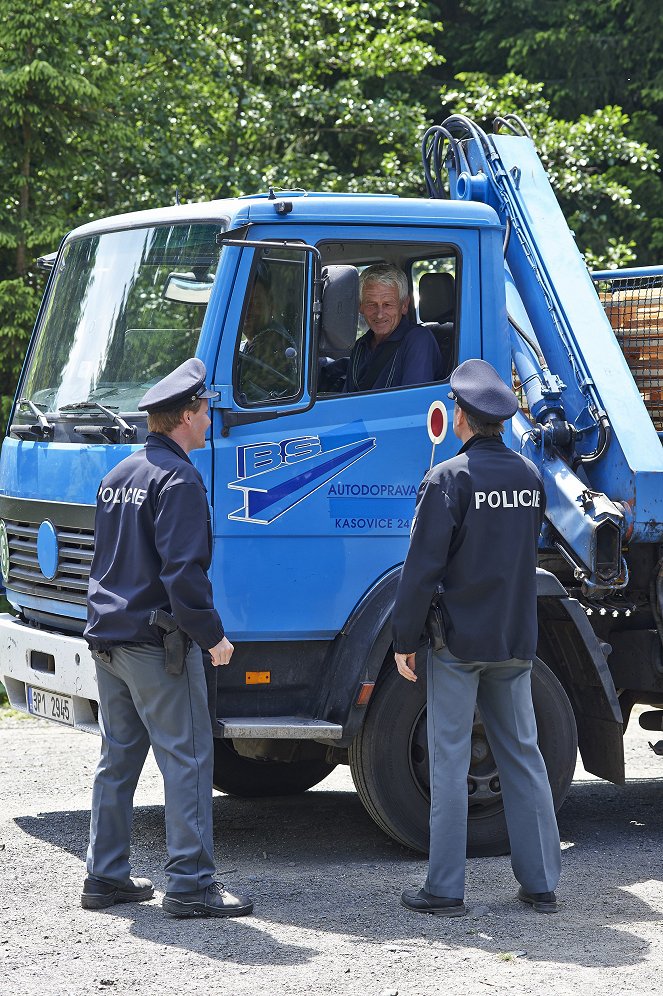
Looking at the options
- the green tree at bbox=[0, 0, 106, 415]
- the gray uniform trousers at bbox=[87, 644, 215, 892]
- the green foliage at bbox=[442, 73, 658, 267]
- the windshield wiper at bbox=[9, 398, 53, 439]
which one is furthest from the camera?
the green foliage at bbox=[442, 73, 658, 267]

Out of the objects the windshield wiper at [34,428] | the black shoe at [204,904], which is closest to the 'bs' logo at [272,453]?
the windshield wiper at [34,428]

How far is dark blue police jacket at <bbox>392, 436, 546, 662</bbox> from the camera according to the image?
486 cm

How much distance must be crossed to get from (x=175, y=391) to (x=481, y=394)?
3.58ft

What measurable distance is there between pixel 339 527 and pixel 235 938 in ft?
5.37

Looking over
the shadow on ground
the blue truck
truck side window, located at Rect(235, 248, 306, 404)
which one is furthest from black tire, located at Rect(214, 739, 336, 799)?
truck side window, located at Rect(235, 248, 306, 404)

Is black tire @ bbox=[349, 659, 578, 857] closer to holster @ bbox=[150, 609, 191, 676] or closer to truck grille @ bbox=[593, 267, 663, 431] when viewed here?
holster @ bbox=[150, 609, 191, 676]

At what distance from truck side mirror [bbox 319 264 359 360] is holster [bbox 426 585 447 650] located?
1.07 m

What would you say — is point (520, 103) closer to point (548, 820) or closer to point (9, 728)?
point (9, 728)

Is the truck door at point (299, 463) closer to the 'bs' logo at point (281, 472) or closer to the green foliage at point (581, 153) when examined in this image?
the 'bs' logo at point (281, 472)

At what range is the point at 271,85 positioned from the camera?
53.3 feet

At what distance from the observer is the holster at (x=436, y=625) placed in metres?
Result: 4.92

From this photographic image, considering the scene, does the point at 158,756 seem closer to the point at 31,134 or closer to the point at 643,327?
the point at 643,327

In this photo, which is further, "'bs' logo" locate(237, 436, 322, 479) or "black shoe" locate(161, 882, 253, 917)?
"'bs' logo" locate(237, 436, 322, 479)

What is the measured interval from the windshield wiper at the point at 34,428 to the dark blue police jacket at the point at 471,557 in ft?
5.61
